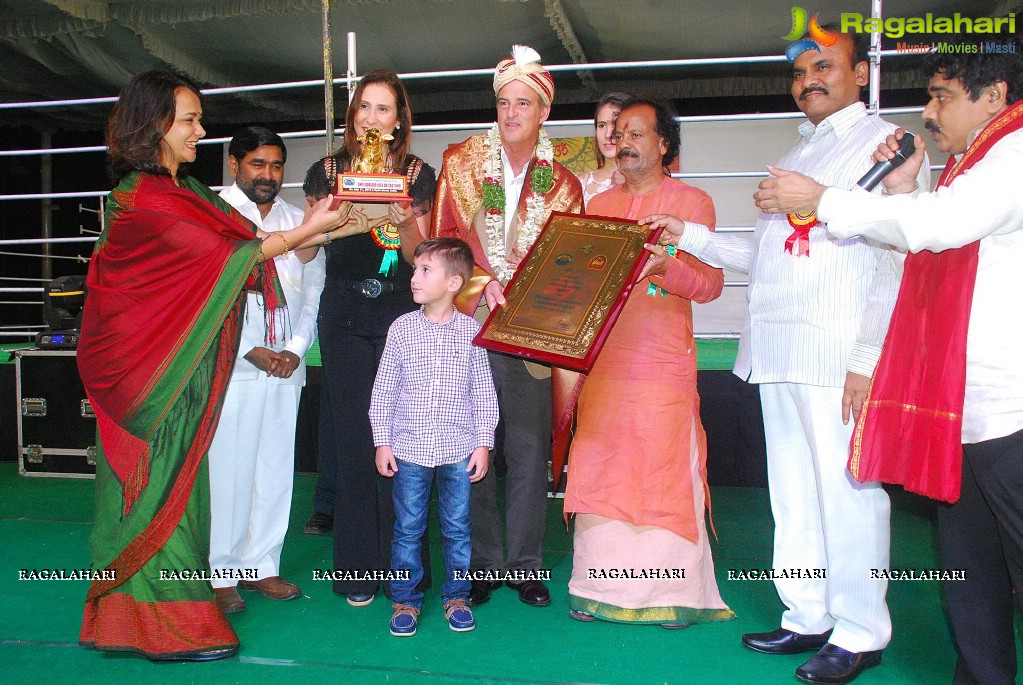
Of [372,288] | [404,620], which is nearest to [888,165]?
[372,288]

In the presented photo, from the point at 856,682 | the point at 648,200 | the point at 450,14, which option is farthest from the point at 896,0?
the point at 856,682

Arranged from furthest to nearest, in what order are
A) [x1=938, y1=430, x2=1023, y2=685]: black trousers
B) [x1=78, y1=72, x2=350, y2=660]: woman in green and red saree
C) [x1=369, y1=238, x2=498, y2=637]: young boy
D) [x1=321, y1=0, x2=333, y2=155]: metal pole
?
1. [x1=321, y1=0, x2=333, y2=155]: metal pole
2. [x1=369, y1=238, x2=498, y2=637]: young boy
3. [x1=78, y1=72, x2=350, y2=660]: woman in green and red saree
4. [x1=938, y1=430, x2=1023, y2=685]: black trousers

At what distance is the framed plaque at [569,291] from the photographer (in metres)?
2.58

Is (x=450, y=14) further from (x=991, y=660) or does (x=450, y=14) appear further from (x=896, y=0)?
(x=991, y=660)

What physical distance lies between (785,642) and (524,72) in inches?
78.2

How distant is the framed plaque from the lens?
258 centimetres

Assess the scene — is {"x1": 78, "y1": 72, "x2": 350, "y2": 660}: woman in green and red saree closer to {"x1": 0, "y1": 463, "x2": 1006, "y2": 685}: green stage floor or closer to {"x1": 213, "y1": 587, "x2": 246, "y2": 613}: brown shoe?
{"x1": 0, "y1": 463, "x2": 1006, "y2": 685}: green stage floor

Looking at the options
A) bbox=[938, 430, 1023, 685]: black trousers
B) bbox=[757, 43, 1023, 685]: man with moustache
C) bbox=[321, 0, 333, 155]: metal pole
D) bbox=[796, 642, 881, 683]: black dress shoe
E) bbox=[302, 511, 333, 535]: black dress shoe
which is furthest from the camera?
bbox=[302, 511, 333, 535]: black dress shoe

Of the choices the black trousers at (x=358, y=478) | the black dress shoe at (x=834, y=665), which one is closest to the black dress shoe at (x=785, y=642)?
the black dress shoe at (x=834, y=665)

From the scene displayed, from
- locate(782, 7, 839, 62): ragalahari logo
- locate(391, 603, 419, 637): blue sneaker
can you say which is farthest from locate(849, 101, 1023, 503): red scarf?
locate(391, 603, 419, 637): blue sneaker

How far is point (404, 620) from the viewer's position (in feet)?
8.89

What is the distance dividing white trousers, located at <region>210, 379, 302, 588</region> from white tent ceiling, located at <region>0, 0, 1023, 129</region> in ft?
14.6

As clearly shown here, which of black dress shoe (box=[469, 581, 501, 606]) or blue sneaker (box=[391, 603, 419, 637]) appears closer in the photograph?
blue sneaker (box=[391, 603, 419, 637])

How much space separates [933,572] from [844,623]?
1.05 metres
